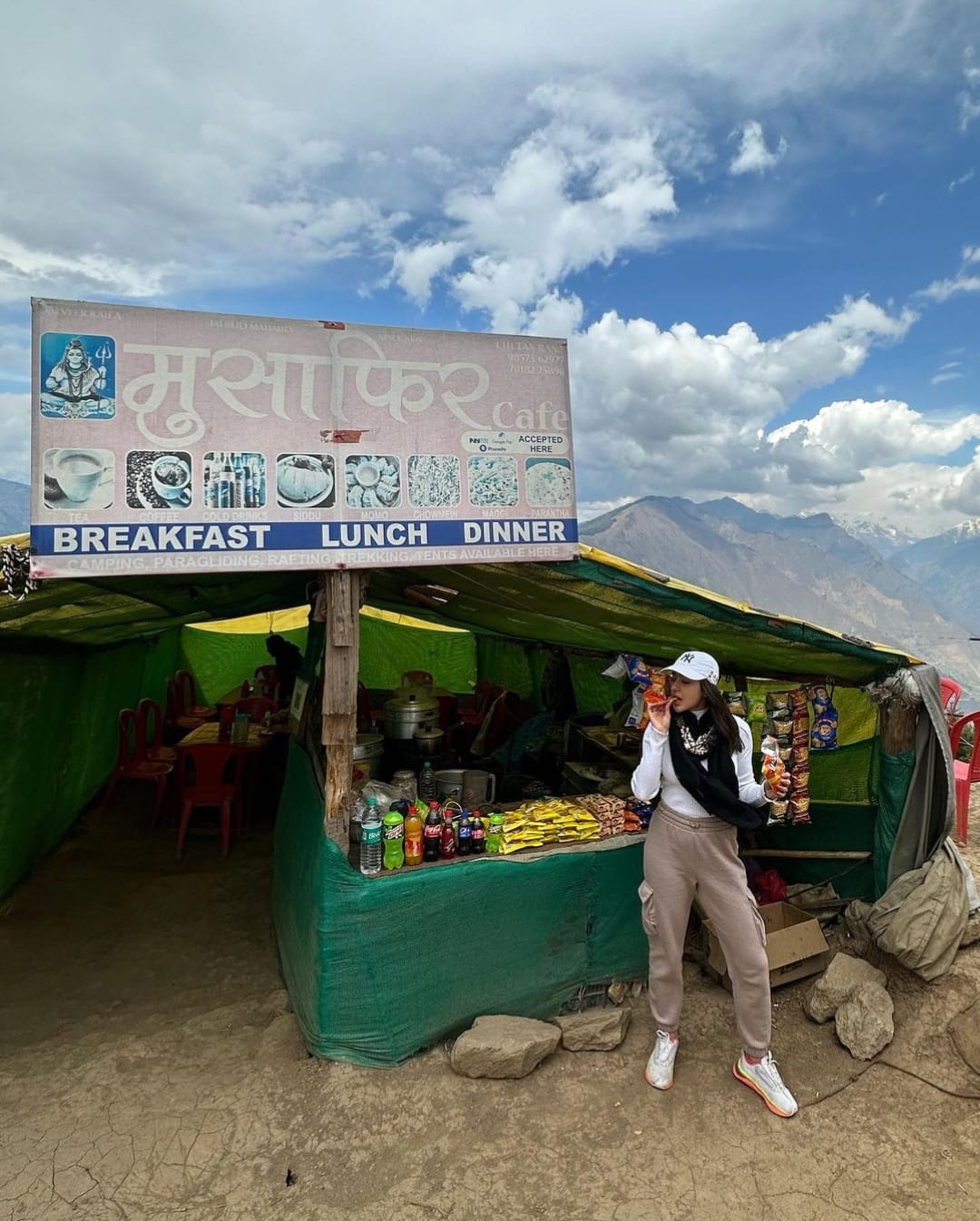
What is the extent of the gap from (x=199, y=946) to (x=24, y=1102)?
152 cm

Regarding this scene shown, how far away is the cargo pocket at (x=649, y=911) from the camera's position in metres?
3.32

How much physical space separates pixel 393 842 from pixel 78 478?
7.43ft

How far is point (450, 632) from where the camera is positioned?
12.6m

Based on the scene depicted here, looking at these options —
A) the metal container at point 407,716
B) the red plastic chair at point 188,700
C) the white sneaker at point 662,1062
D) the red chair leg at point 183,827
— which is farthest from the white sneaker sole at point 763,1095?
the red plastic chair at point 188,700

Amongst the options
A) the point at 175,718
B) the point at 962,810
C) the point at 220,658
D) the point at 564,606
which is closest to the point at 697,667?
the point at 564,606

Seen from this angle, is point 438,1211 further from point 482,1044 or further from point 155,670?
point 155,670

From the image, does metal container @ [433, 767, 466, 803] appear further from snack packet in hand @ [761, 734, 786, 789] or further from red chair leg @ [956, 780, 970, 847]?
red chair leg @ [956, 780, 970, 847]

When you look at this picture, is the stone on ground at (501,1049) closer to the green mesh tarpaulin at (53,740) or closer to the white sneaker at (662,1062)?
the white sneaker at (662,1062)

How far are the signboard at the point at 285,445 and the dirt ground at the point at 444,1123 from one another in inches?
104

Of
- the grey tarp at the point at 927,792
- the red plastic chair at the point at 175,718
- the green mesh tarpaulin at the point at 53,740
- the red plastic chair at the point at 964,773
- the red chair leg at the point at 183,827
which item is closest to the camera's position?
the grey tarp at the point at 927,792

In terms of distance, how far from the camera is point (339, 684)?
3338 mm

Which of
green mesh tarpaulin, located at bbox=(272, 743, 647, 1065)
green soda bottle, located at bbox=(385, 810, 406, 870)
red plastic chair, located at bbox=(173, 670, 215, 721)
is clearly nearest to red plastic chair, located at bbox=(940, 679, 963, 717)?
green mesh tarpaulin, located at bbox=(272, 743, 647, 1065)

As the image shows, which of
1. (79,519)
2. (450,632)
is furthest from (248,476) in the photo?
(450,632)

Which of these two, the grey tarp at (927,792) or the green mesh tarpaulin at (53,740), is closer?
the grey tarp at (927,792)
